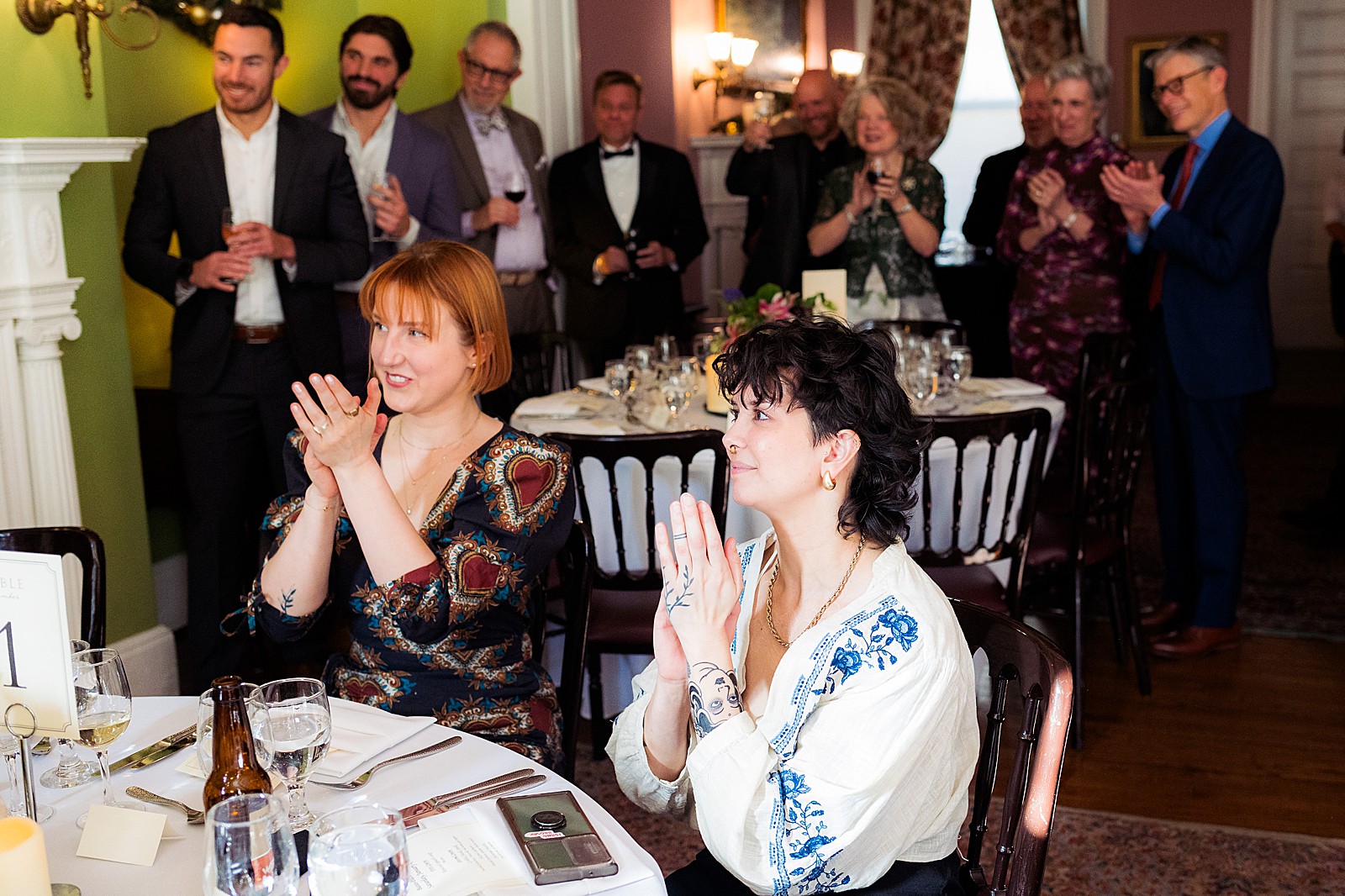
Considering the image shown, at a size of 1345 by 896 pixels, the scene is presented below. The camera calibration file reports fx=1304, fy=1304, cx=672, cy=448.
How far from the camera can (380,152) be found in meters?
4.50

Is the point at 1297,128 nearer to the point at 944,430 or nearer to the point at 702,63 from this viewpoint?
the point at 702,63

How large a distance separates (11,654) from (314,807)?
0.38 meters

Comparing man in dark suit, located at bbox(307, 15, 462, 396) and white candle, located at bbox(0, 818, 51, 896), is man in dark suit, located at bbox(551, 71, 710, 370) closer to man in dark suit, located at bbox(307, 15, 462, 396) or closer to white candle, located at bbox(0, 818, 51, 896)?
man in dark suit, located at bbox(307, 15, 462, 396)

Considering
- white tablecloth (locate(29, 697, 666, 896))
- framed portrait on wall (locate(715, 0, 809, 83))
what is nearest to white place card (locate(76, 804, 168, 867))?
white tablecloth (locate(29, 697, 666, 896))

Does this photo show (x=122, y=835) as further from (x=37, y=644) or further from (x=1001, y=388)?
(x=1001, y=388)

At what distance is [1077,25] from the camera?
8805 mm

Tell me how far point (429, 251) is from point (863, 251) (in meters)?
2.87

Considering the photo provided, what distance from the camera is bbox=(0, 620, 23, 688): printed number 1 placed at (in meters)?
1.46

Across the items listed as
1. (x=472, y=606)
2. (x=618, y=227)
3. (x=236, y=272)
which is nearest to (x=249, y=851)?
(x=472, y=606)

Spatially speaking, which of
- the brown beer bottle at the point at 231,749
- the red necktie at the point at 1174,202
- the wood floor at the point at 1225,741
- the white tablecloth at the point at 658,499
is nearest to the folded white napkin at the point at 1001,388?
the white tablecloth at the point at 658,499

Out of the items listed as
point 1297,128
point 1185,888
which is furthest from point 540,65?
point 1297,128

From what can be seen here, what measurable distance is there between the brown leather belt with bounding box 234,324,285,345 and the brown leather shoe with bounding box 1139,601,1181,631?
2.83 m

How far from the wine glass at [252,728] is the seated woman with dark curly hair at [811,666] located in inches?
18.8

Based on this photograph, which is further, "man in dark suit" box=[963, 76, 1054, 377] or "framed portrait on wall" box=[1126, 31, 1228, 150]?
"framed portrait on wall" box=[1126, 31, 1228, 150]
